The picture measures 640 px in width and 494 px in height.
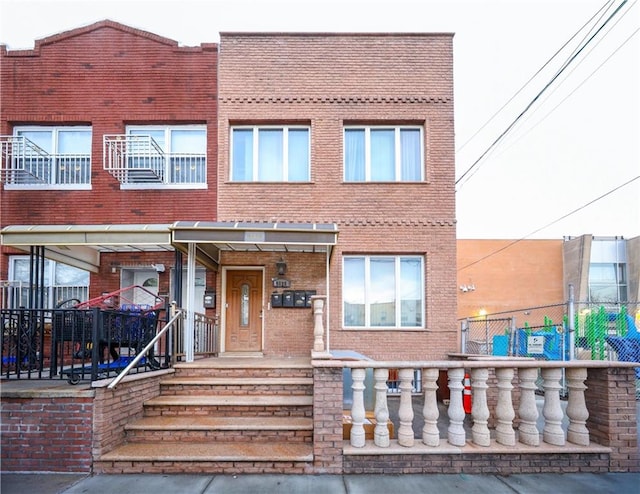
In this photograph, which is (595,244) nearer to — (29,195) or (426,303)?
(426,303)

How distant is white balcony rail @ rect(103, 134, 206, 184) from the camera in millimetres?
8992

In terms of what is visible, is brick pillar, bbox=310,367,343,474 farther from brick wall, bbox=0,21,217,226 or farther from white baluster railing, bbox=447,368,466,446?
brick wall, bbox=0,21,217,226

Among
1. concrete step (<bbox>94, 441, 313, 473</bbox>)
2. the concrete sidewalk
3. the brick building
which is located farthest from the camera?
the brick building

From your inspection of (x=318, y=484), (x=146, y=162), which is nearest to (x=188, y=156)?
(x=146, y=162)

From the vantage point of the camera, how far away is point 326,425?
4516mm

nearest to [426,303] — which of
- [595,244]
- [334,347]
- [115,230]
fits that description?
[334,347]

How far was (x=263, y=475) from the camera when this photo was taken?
445 centimetres

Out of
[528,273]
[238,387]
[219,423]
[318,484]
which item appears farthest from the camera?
[528,273]

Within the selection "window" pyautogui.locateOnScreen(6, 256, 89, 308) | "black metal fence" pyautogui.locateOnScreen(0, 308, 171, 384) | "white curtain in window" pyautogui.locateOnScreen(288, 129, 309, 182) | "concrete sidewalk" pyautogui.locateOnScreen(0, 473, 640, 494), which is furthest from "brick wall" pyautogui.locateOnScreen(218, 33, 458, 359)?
"concrete sidewalk" pyautogui.locateOnScreen(0, 473, 640, 494)

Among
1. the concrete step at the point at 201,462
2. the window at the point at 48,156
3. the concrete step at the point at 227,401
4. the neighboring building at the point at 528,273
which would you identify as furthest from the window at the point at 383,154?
the neighboring building at the point at 528,273

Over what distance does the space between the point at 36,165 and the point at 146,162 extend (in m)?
2.52

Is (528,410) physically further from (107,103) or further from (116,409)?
(107,103)

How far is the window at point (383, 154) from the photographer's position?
945 centimetres

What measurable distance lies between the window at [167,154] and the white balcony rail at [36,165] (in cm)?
117
